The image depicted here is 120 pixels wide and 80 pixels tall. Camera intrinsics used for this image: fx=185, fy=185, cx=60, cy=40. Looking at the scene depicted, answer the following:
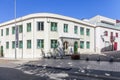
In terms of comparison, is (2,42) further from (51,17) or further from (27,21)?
(51,17)

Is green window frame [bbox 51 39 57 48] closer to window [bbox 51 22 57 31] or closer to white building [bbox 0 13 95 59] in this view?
white building [bbox 0 13 95 59]

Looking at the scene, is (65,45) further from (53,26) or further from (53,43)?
(53,26)

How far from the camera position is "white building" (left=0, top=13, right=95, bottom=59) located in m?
29.8

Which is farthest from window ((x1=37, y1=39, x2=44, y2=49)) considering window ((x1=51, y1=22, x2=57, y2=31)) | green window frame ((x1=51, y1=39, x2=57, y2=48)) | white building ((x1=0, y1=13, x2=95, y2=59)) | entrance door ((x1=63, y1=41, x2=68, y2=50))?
entrance door ((x1=63, y1=41, x2=68, y2=50))

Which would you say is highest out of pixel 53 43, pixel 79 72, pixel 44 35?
pixel 44 35

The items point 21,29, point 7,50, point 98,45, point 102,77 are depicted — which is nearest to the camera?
point 102,77

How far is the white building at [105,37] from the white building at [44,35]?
2480mm

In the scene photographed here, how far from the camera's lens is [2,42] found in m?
38.5

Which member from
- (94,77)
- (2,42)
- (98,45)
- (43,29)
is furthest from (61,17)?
(94,77)

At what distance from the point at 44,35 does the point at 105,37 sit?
16.7 metres

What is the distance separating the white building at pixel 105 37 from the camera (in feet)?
128

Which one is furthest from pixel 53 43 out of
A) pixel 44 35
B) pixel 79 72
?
pixel 79 72

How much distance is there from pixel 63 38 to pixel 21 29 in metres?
7.85

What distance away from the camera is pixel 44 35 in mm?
29594
